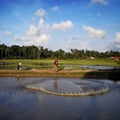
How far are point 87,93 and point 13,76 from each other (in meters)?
14.6

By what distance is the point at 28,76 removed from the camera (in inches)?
1137

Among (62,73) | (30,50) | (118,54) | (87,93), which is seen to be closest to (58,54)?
(30,50)

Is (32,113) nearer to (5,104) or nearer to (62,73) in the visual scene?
(5,104)

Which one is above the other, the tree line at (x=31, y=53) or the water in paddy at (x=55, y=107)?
the tree line at (x=31, y=53)

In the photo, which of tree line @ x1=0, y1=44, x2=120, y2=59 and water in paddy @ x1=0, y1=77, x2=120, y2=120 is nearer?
water in paddy @ x1=0, y1=77, x2=120, y2=120

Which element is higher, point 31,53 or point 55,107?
point 31,53

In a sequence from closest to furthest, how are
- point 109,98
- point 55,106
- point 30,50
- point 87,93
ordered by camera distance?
point 55,106 → point 109,98 → point 87,93 → point 30,50

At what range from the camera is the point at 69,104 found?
13.3 metres

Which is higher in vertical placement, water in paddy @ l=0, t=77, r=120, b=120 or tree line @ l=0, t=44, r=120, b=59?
tree line @ l=0, t=44, r=120, b=59

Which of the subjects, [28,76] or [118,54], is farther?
[118,54]

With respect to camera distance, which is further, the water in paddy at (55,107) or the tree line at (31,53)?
the tree line at (31,53)

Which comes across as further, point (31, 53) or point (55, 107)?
point (31, 53)

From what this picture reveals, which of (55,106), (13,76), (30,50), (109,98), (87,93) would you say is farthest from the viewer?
(30,50)

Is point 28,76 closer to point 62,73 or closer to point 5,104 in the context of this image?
point 62,73
